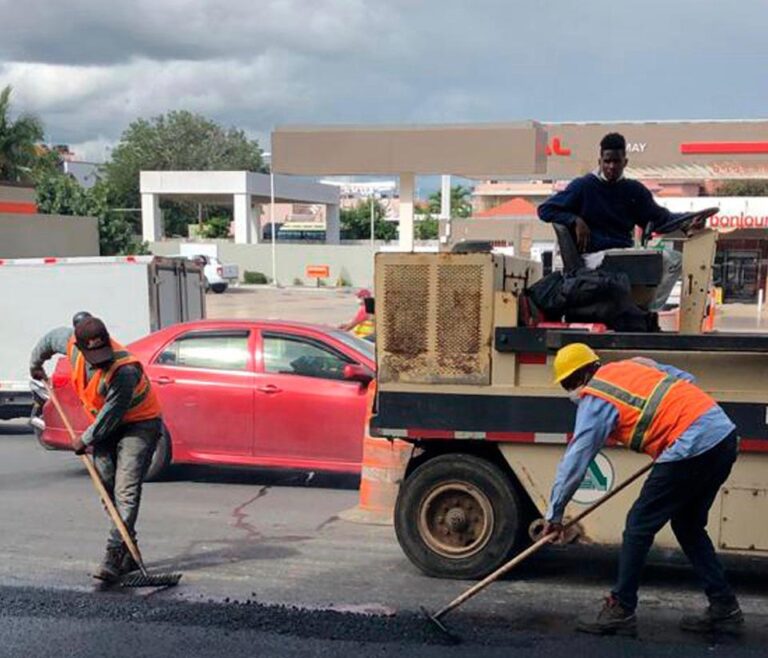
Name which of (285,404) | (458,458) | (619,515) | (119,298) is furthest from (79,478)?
(619,515)

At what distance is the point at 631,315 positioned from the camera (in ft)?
19.0

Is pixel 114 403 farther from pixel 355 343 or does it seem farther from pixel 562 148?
pixel 562 148

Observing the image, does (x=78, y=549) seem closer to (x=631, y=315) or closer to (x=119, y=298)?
(x=631, y=315)

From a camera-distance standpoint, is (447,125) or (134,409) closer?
(134,409)

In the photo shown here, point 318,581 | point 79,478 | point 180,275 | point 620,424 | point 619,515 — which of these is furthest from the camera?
point 180,275

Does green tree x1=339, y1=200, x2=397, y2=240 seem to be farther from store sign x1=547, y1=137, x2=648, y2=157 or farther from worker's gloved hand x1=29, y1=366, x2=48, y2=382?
worker's gloved hand x1=29, y1=366, x2=48, y2=382

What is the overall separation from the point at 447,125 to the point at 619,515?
70.0 ft

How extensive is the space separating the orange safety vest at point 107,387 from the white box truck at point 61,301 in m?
5.75

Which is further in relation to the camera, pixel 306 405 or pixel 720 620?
pixel 306 405

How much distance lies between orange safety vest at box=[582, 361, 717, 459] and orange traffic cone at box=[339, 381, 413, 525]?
9.01ft

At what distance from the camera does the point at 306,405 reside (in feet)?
27.4

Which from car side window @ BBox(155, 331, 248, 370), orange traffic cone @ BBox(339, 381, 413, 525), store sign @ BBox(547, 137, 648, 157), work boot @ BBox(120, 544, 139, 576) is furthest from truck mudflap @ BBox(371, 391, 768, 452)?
store sign @ BBox(547, 137, 648, 157)

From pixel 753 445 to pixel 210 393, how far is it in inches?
189

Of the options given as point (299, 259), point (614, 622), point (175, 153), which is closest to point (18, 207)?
point (299, 259)
